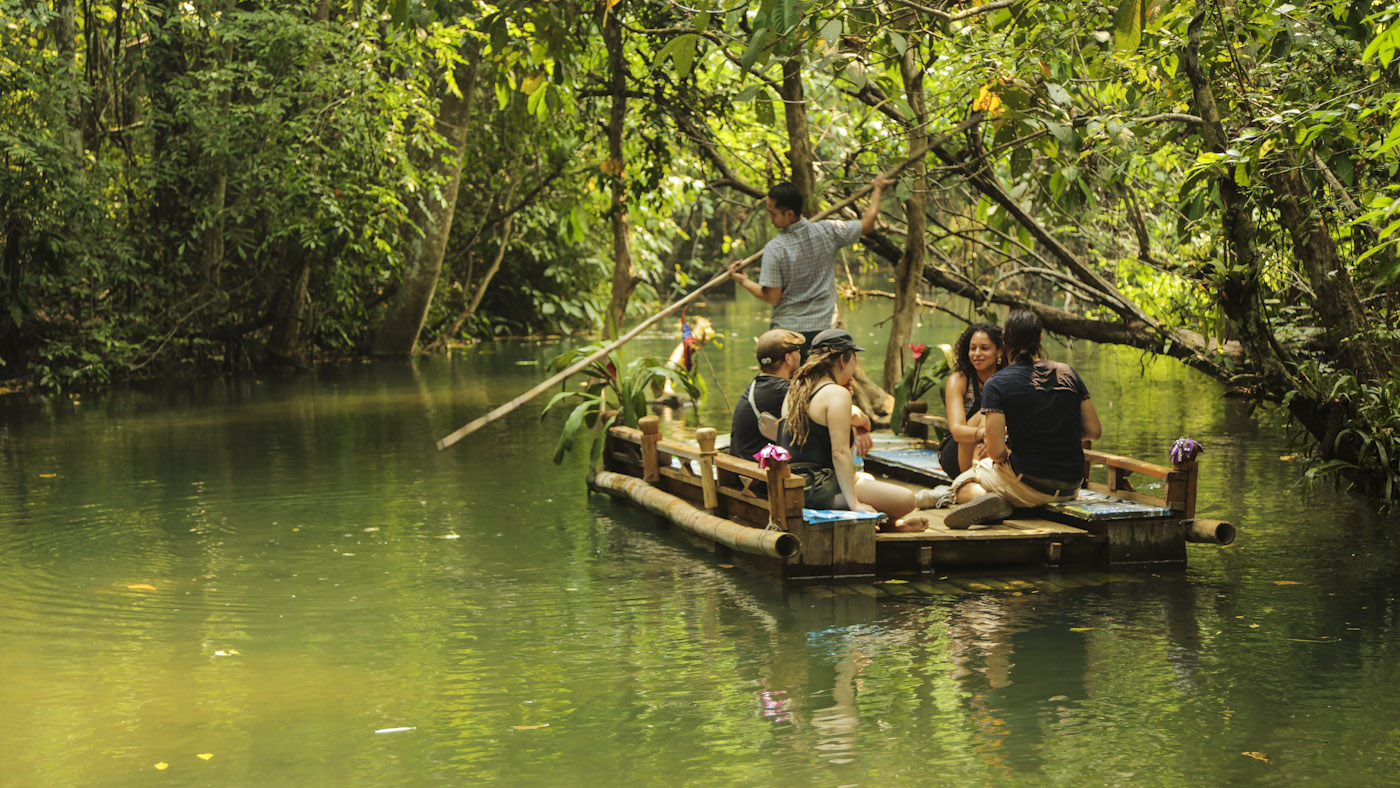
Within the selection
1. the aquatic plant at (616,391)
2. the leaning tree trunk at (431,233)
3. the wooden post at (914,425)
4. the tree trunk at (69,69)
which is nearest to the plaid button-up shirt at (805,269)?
the aquatic plant at (616,391)

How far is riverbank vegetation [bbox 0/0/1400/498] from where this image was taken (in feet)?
27.6

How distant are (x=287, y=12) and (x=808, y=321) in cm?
1222

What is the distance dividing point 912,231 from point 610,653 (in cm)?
653

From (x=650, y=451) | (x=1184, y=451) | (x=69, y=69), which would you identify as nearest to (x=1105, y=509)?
(x=1184, y=451)

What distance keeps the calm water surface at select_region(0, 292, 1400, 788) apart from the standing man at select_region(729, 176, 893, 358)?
70.1 inches

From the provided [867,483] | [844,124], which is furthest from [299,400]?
[867,483]

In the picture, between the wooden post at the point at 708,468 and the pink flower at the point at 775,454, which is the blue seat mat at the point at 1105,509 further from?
the wooden post at the point at 708,468

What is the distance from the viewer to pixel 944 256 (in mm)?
14133

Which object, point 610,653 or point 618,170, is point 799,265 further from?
point 618,170

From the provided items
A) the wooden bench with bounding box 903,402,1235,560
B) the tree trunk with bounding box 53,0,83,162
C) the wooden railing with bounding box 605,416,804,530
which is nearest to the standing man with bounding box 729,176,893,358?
the wooden railing with bounding box 605,416,804,530

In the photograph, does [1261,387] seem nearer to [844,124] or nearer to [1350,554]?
[1350,554]

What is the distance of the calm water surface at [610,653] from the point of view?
5.05 m

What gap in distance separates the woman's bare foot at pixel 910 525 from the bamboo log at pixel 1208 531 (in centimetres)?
147

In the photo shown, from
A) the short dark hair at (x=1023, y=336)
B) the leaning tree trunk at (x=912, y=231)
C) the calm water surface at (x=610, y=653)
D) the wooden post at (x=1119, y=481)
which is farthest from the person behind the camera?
the leaning tree trunk at (x=912, y=231)
